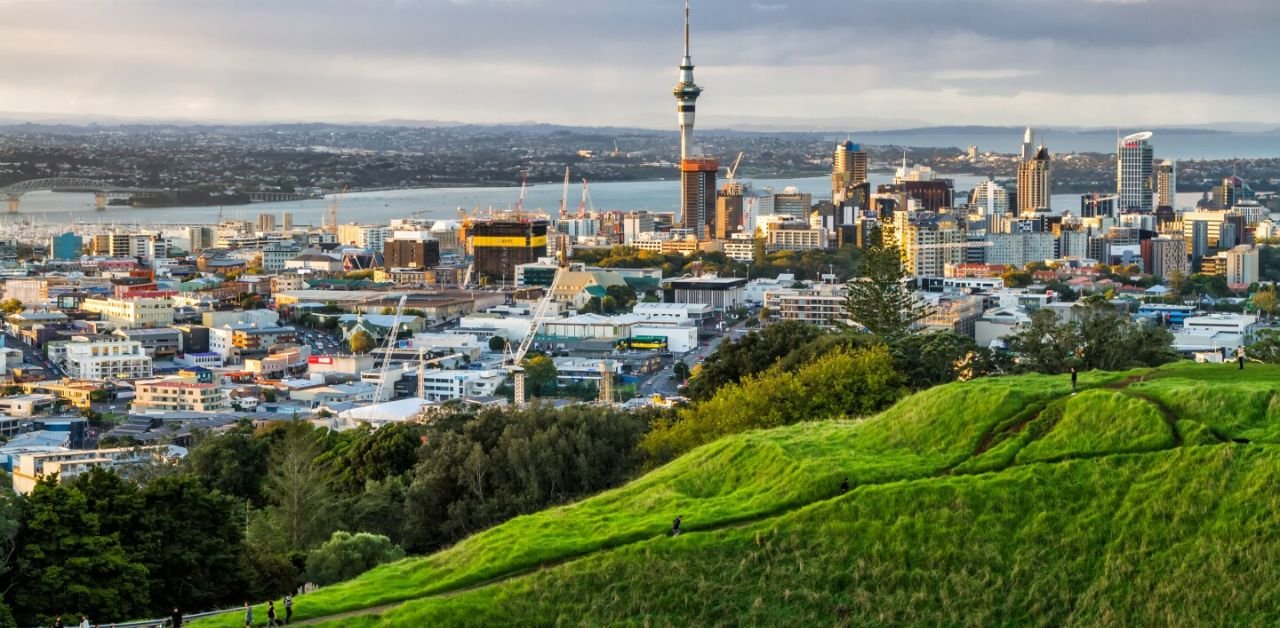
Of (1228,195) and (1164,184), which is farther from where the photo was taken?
(1164,184)

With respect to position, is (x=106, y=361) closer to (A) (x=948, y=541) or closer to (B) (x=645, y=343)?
(B) (x=645, y=343)

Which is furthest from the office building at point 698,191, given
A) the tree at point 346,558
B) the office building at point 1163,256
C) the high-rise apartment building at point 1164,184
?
the tree at point 346,558

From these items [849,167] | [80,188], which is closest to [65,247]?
[849,167]

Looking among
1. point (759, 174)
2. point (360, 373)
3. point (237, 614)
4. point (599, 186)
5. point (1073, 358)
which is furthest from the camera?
point (759, 174)

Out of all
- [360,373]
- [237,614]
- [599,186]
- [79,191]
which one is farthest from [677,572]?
[599,186]

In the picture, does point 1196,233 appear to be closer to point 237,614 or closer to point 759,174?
point 237,614

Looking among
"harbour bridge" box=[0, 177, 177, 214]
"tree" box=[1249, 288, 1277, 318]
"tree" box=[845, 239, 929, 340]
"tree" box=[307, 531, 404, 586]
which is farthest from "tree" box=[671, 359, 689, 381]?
"harbour bridge" box=[0, 177, 177, 214]
